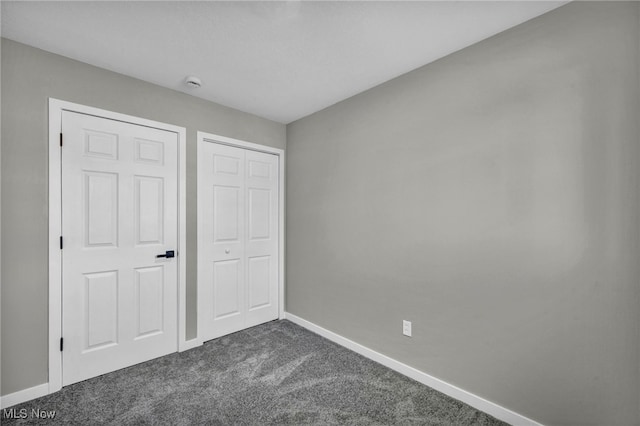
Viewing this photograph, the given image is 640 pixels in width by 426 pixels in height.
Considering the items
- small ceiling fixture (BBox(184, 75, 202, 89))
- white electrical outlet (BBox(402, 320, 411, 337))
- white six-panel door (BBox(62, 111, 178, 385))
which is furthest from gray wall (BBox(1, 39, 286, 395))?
white electrical outlet (BBox(402, 320, 411, 337))

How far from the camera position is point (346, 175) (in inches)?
111

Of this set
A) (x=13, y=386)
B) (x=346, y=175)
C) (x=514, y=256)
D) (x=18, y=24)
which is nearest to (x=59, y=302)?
(x=13, y=386)

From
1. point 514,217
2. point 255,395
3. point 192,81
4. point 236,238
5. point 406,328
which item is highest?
point 192,81

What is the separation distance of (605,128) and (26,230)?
11.8ft

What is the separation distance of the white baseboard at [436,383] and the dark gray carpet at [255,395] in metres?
0.05

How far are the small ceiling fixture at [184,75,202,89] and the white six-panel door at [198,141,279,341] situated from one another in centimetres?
55

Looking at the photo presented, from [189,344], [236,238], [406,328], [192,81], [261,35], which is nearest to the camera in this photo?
[261,35]

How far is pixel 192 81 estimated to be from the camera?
243 centimetres

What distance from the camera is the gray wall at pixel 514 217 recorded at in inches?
56.4

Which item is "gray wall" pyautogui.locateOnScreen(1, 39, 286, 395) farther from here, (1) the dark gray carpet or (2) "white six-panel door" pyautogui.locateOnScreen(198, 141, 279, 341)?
(2) "white six-panel door" pyautogui.locateOnScreen(198, 141, 279, 341)

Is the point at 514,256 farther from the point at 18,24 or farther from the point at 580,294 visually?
the point at 18,24

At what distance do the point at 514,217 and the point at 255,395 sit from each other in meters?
2.13

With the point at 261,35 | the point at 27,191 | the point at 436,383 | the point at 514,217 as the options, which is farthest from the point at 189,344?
the point at 514,217

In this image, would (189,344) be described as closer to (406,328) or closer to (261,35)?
(406,328)
